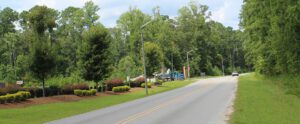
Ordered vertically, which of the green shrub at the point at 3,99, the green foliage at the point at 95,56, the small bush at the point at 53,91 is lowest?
the green shrub at the point at 3,99

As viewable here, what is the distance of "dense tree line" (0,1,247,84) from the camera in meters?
37.6

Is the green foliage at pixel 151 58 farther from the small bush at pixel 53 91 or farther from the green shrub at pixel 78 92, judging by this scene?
the small bush at pixel 53 91

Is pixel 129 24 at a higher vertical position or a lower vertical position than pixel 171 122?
higher

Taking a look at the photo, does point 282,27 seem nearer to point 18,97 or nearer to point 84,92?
point 84,92

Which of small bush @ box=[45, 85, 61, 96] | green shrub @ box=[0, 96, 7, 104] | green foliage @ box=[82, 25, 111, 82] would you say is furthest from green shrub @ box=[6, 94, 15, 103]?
green foliage @ box=[82, 25, 111, 82]

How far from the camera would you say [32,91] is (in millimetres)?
35812

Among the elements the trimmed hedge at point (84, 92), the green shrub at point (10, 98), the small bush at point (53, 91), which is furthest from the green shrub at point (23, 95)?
the trimmed hedge at point (84, 92)

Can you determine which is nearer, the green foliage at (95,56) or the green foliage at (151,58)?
the green foliage at (95,56)

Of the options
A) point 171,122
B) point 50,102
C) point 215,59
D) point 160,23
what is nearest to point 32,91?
point 50,102

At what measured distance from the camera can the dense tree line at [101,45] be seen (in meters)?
37.6

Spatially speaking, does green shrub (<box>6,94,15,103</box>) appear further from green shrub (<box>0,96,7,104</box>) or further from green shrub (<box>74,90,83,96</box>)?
green shrub (<box>74,90,83,96</box>)

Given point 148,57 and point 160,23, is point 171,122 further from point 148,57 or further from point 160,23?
point 160,23

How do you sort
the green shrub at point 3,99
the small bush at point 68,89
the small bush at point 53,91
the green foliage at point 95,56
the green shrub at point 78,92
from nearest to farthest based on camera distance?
the green shrub at point 3,99
the small bush at point 53,91
the green shrub at point 78,92
the small bush at point 68,89
the green foliage at point 95,56

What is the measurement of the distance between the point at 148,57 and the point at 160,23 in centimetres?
5815
